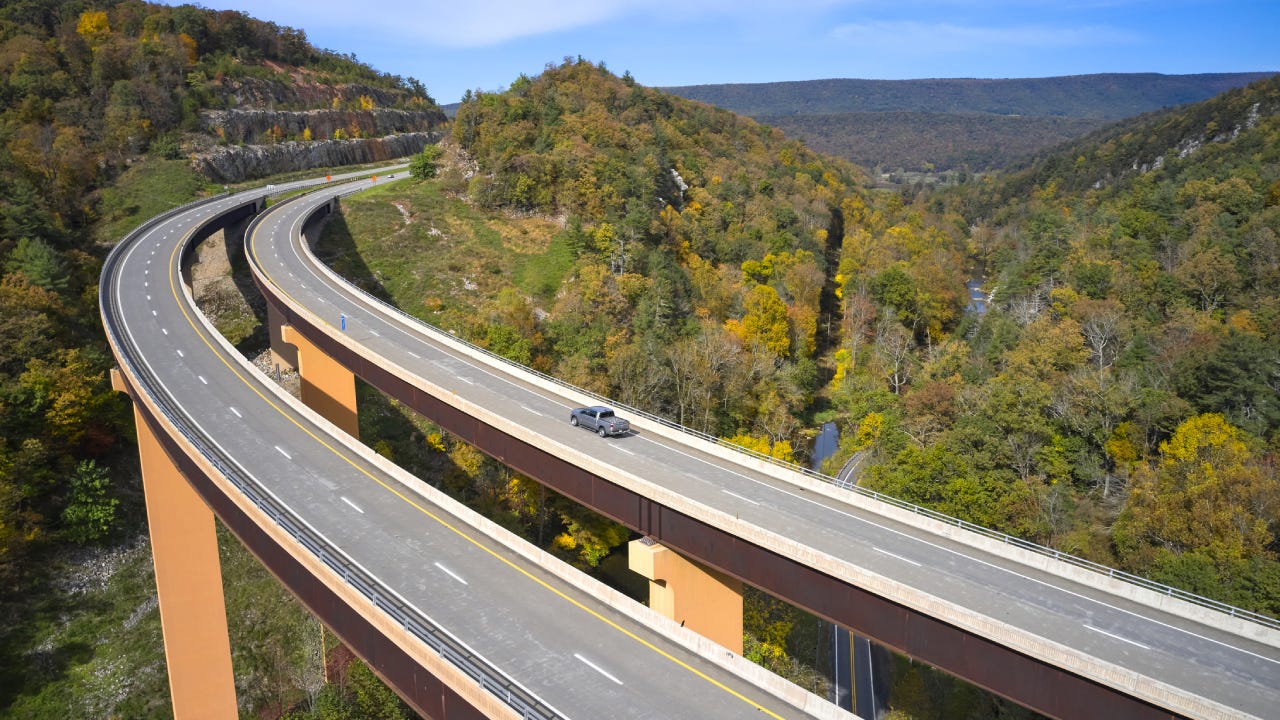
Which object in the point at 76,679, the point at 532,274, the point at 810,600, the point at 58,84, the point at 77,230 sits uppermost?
the point at 58,84

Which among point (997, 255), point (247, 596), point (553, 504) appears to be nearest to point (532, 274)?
point (553, 504)

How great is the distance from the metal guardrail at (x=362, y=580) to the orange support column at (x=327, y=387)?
9.82 meters

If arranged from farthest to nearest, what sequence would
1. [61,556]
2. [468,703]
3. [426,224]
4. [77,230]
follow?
[426,224] < [77,230] < [61,556] < [468,703]

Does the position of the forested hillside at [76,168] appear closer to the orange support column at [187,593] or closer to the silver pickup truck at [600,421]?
the orange support column at [187,593]

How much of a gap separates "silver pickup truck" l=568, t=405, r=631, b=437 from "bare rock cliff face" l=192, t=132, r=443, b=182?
259 ft

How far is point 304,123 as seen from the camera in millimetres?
111438

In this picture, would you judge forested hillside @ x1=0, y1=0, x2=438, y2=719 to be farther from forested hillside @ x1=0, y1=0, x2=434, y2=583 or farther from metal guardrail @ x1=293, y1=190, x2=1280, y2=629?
metal guardrail @ x1=293, y1=190, x2=1280, y2=629

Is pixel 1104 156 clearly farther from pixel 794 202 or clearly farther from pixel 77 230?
pixel 77 230

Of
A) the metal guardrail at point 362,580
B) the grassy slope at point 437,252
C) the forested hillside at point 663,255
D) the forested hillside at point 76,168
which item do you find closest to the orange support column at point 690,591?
the metal guardrail at point 362,580

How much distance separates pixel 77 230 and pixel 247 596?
49.6 meters

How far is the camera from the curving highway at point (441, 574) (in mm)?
18031

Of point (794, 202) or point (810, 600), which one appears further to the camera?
point (794, 202)

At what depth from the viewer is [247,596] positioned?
4259cm

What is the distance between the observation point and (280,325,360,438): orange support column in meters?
47.9
